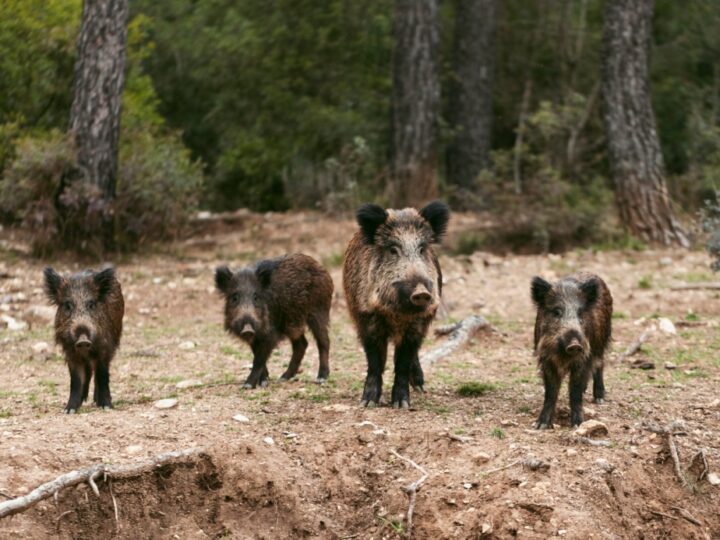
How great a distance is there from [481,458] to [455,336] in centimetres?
393

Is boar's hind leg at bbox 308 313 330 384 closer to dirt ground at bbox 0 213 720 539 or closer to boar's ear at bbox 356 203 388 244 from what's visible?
dirt ground at bbox 0 213 720 539

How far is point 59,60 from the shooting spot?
667 inches

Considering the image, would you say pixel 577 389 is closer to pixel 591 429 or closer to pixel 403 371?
pixel 591 429

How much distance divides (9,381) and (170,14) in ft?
50.3

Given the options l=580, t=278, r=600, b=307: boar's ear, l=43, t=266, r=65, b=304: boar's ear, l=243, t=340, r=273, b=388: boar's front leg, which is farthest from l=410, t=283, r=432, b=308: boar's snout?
l=43, t=266, r=65, b=304: boar's ear

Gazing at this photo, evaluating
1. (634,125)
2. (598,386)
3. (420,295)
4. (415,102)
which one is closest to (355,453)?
(420,295)

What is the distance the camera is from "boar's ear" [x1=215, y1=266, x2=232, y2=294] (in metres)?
9.24

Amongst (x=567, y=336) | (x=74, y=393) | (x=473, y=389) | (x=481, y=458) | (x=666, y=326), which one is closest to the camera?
(x=481, y=458)

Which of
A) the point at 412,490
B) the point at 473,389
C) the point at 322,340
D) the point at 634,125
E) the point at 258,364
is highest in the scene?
the point at 634,125

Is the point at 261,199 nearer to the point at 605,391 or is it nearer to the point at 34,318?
the point at 34,318

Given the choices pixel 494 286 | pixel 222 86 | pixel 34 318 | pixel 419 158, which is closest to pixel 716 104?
pixel 419 158

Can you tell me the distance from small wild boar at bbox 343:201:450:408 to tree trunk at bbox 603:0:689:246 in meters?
9.26

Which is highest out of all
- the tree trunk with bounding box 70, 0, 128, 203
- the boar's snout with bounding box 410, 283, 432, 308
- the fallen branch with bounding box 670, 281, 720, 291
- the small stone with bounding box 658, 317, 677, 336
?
the tree trunk with bounding box 70, 0, 128, 203

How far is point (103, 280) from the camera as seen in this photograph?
849 centimetres
